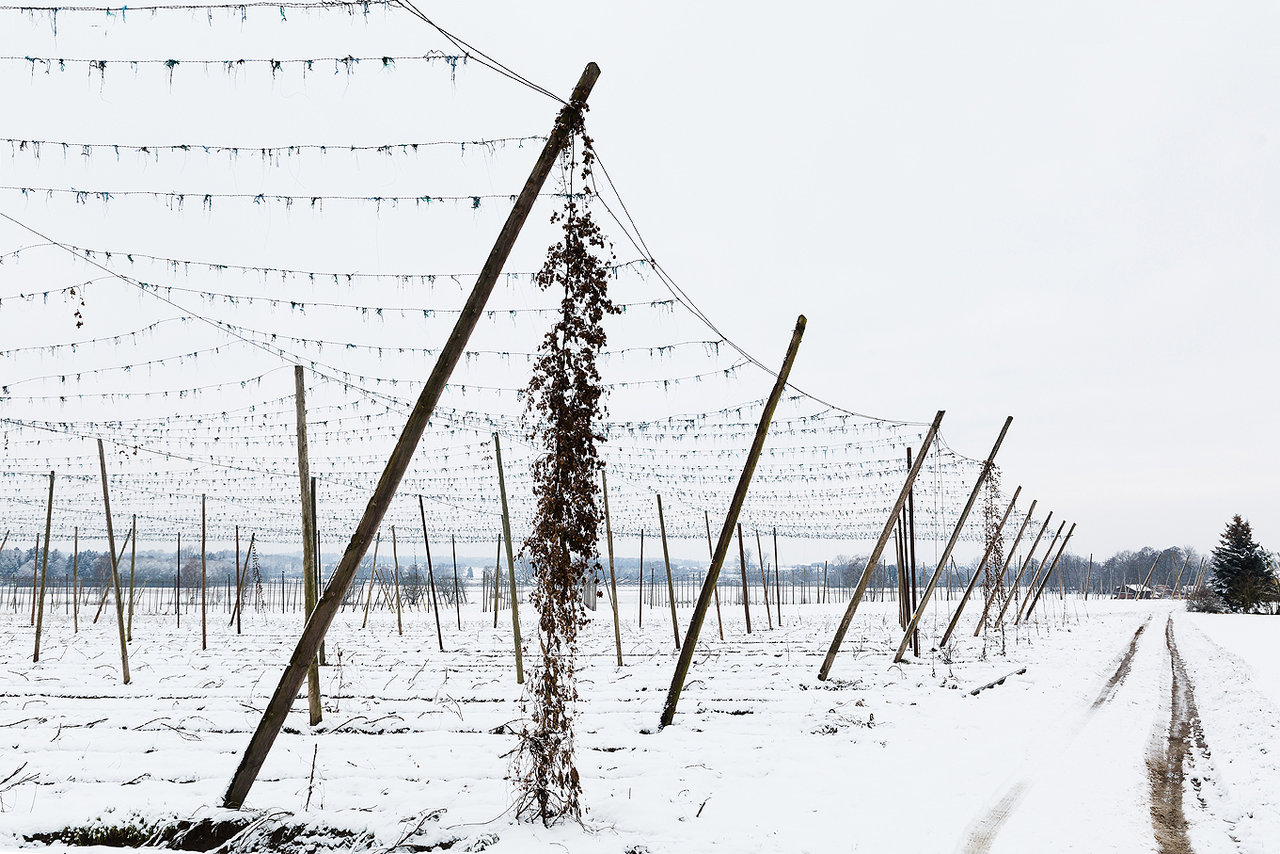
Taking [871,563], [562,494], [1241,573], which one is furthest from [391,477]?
[1241,573]

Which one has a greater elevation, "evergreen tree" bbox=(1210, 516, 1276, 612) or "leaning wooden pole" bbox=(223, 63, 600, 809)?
"leaning wooden pole" bbox=(223, 63, 600, 809)

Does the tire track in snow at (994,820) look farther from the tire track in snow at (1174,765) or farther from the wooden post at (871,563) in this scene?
the wooden post at (871,563)

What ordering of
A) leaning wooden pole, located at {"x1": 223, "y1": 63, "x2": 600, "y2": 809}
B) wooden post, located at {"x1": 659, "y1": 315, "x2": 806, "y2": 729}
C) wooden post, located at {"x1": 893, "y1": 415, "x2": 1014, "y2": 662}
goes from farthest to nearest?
wooden post, located at {"x1": 893, "y1": 415, "x2": 1014, "y2": 662}
wooden post, located at {"x1": 659, "y1": 315, "x2": 806, "y2": 729}
leaning wooden pole, located at {"x1": 223, "y1": 63, "x2": 600, "y2": 809}

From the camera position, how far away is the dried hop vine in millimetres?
5078

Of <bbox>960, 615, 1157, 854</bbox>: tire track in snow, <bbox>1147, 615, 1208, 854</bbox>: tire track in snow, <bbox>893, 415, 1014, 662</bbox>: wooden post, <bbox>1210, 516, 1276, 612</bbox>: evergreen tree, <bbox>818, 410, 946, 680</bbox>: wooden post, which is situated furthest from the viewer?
<bbox>1210, 516, 1276, 612</bbox>: evergreen tree

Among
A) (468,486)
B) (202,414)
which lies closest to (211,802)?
(202,414)

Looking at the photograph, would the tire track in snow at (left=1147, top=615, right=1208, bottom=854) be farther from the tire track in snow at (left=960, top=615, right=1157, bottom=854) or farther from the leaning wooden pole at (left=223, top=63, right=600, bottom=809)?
the leaning wooden pole at (left=223, top=63, right=600, bottom=809)

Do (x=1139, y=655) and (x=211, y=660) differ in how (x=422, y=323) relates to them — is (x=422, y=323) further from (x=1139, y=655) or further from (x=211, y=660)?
(x=1139, y=655)

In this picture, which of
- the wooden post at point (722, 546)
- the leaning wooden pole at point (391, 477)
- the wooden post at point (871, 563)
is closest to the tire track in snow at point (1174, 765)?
the wooden post at point (871, 563)

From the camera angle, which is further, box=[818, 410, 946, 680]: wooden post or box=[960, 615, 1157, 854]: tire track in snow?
box=[818, 410, 946, 680]: wooden post

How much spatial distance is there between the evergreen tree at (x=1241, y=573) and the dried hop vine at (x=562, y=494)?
1940 inches

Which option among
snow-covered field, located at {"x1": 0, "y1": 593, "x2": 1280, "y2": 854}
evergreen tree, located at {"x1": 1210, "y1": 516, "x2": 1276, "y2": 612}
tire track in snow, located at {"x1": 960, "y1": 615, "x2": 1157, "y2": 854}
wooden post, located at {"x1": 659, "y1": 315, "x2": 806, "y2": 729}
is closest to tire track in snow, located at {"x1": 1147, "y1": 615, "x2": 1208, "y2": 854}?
snow-covered field, located at {"x1": 0, "y1": 593, "x2": 1280, "y2": 854}

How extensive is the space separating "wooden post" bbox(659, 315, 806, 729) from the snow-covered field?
18.2 inches

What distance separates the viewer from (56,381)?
10852 millimetres
